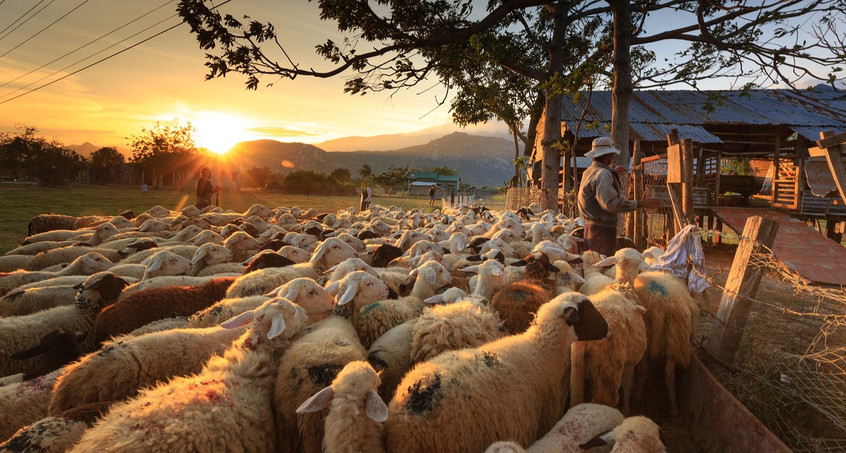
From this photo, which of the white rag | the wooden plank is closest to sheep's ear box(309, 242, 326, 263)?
the white rag

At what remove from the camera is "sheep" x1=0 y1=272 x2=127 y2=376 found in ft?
12.3

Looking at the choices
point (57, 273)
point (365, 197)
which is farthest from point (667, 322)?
point (365, 197)

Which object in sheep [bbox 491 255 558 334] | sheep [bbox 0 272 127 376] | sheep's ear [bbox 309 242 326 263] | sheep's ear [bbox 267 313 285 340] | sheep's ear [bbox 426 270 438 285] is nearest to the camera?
sheep's ear [bbox 267 313 285 340]

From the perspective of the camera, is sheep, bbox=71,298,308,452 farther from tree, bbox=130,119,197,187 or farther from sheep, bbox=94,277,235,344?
tree, bbox=130,119,197,187

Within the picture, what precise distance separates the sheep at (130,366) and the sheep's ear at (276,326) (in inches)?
19.7

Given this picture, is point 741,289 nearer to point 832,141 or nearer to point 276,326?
point 832,141

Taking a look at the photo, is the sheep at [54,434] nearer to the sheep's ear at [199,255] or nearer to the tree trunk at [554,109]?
the sheep's ear at [199,255]

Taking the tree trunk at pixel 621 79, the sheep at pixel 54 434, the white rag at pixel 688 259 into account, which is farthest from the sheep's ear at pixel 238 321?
the tree trunk at pixel 621 79

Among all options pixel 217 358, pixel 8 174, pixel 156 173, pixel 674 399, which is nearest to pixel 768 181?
pixel 674 399

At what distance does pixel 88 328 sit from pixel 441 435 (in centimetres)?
431

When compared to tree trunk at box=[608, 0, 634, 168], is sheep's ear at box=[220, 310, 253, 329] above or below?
below

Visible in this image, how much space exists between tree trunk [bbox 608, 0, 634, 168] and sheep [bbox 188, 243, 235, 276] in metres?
8.69

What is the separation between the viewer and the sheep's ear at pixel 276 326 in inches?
117

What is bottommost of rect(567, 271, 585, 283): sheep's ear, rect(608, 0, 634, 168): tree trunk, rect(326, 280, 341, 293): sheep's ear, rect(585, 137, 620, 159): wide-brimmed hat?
rect(567, 271, 585, 283): sheep's ear
